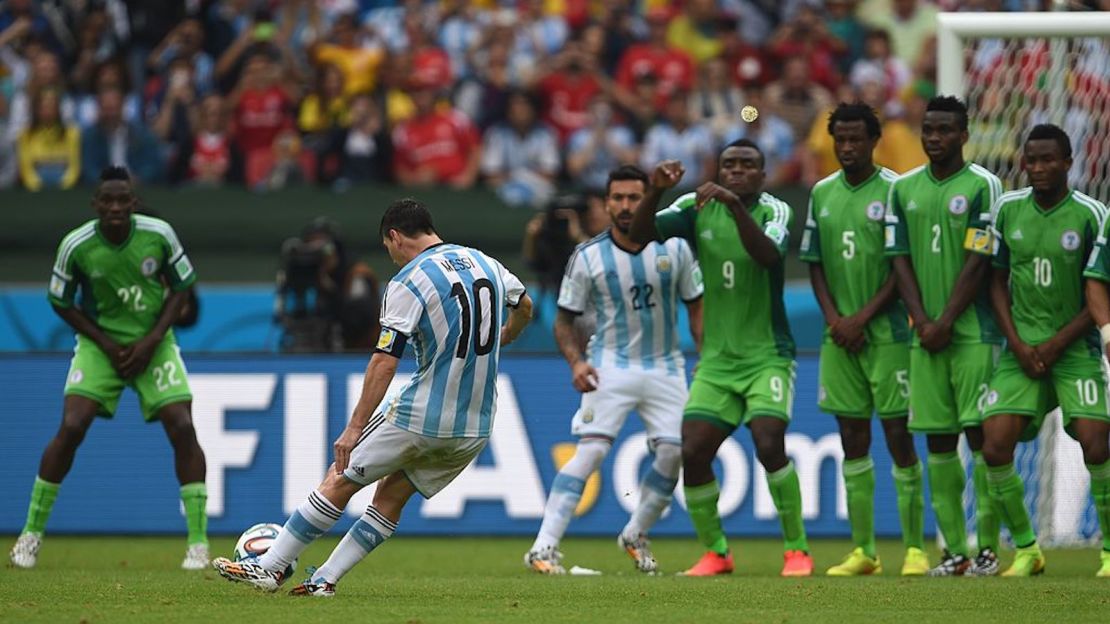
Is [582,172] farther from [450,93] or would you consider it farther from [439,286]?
[439,286]

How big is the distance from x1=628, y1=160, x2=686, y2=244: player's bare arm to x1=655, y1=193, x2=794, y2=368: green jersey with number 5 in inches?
6.9

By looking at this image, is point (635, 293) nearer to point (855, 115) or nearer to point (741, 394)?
point (741, 394)

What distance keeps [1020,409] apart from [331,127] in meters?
9.76

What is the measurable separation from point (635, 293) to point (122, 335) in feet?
11.2

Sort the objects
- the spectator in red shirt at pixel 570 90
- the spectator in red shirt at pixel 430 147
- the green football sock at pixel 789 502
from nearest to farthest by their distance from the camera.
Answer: the green football sock at pixel 789 502
the spectator in red shirt at pixel 430 147
the spectator in red shirt at pixel 570 90

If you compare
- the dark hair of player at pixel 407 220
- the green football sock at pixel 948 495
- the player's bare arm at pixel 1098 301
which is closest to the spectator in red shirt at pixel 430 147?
the green football sock at pixel 948 495

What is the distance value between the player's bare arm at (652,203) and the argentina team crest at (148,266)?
3.19 m

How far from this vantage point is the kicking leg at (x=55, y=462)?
1175 centimetres

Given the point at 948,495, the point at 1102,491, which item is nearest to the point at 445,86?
the point at 948,495

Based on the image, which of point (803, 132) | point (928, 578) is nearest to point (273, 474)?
point (928, 578)

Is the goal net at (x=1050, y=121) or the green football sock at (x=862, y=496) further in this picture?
the goal net at (x=1050, y=121)

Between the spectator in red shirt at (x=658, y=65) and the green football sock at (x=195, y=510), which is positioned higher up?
the spectator in red shirt at (x=658, y=65)

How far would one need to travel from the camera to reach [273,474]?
570 inches

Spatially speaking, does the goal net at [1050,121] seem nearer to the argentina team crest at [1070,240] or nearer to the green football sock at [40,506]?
the argentina team crest at [1070,240]
